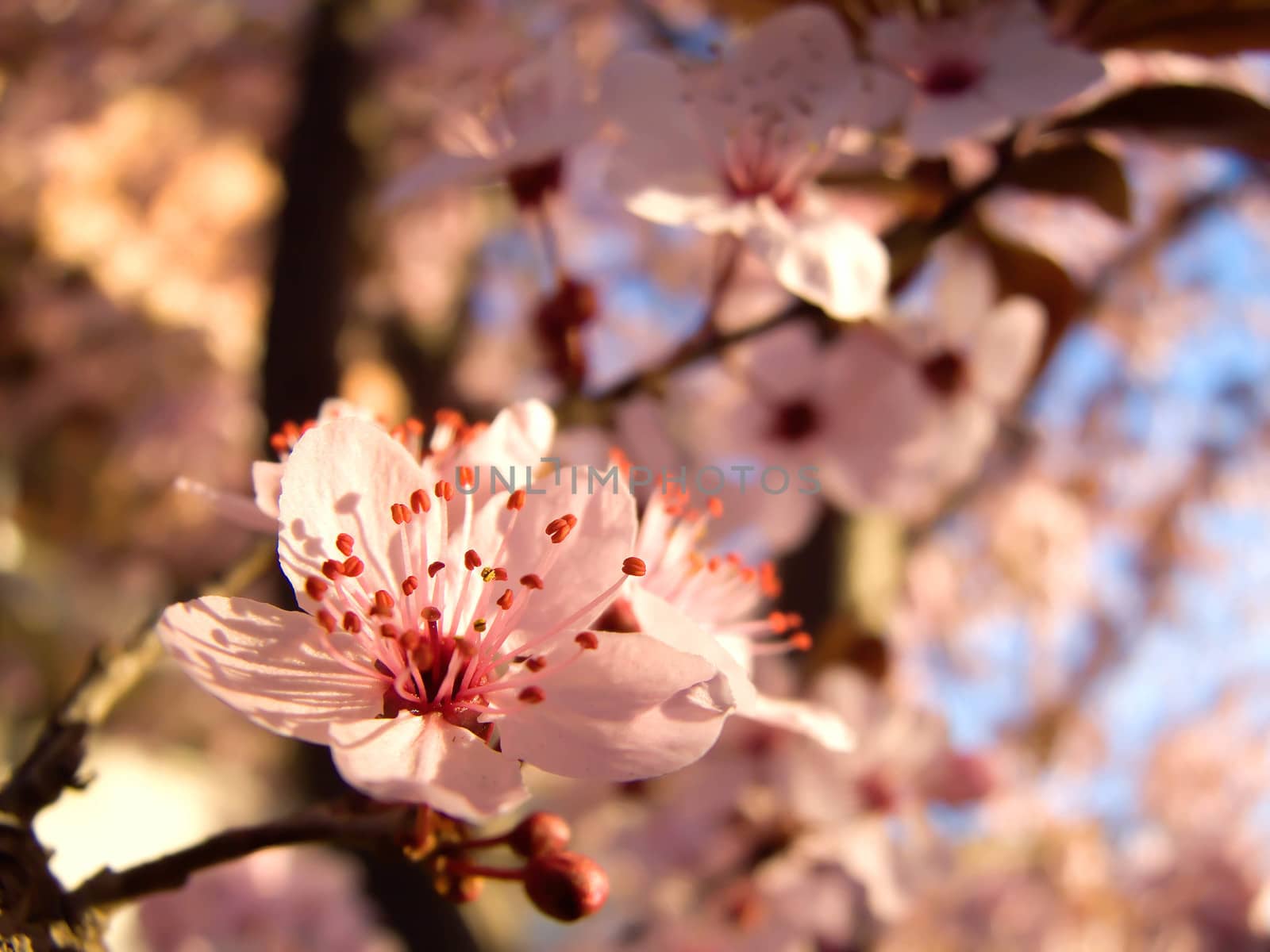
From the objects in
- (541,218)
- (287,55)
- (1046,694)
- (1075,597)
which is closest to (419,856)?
(541,218)

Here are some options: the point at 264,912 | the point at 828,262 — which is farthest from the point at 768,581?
the point at 264,912

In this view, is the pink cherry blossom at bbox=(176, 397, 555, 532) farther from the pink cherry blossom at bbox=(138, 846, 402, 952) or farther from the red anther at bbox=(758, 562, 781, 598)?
the pink cherry blossom at bbox=(138, 846, 402, 952)

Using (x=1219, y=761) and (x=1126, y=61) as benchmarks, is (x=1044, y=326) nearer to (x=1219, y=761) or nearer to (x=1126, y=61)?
(x=1126, y=61)

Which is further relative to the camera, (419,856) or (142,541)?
(142,541)

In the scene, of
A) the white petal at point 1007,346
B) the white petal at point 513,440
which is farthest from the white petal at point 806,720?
the white petal at point 1007,346

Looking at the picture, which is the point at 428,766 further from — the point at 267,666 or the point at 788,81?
the point at 788,81

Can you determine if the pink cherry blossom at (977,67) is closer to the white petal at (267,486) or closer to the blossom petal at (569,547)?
the blossom petal at (569,547)
